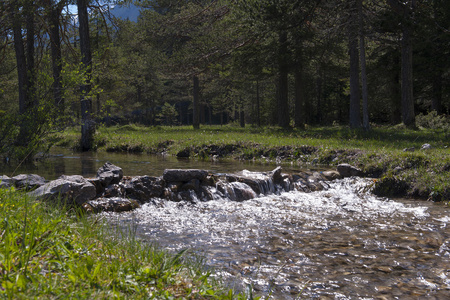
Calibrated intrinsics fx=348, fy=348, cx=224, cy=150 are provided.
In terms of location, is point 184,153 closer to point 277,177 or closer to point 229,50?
point 277,177

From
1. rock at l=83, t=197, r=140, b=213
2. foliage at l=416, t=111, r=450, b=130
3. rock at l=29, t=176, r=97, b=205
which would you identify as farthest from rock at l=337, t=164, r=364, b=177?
foliage at l=416, t=111, r=450, b=130

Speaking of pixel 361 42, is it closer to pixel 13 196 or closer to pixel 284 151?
pixel 284 151

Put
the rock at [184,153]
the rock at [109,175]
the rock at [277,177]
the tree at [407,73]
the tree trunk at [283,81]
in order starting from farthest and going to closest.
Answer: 1. the tree trunk at [283,81]
2. the tree at [407,73]
3. the rock at [184,153]
4. the rock at [277,177]
5. the rock at [109,175]

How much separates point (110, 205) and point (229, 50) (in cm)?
1711

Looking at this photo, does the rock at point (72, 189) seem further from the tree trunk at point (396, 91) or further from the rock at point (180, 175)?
the tree trunk at point (396, 91)

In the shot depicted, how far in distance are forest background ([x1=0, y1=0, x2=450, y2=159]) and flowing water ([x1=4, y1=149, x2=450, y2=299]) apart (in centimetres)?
533

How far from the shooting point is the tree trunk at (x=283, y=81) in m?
20.8

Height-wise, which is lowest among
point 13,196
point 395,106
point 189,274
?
point 189,274

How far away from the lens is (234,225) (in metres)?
6.14

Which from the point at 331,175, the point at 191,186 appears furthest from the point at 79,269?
the point at 331,175

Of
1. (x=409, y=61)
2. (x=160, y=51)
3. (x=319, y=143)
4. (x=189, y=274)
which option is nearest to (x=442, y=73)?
(x=409, y=61)

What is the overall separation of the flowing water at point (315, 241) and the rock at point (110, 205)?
286mm

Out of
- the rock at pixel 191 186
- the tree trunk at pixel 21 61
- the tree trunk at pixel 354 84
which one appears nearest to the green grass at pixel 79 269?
the rock at pixel 191 186

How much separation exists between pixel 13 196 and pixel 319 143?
41.0ft
